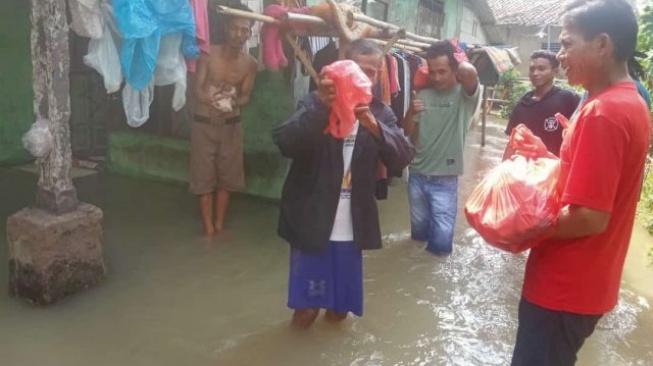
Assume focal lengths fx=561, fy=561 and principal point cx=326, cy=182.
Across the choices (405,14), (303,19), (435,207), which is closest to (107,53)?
(303,19)

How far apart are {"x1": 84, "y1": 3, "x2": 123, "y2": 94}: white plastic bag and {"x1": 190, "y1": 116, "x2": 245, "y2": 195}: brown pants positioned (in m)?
1.39

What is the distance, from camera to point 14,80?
672cm

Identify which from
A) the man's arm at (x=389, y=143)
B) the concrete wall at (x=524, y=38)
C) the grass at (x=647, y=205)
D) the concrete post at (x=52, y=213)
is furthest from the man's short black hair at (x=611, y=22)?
the concrete wall at (x=524, y=38)

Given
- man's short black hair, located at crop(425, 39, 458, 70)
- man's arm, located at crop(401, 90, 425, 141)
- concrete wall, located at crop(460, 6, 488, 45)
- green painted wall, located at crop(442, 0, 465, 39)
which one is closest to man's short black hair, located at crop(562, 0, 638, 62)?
man's short black hair, located at crop(425, 39, 458, 70)

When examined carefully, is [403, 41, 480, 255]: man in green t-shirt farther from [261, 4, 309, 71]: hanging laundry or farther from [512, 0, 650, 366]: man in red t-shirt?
[512, 0, 650, 366]: man in red t-shirt

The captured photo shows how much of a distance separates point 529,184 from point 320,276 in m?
1.61

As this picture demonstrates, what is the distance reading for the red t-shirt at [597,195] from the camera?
1.63 m

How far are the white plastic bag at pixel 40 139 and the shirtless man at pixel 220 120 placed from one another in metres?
1.53

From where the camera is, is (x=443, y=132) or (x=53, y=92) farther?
(x=443, y=132)

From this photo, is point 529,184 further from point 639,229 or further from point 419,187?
point 639,229

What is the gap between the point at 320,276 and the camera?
316cm

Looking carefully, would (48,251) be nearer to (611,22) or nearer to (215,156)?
(215,156)

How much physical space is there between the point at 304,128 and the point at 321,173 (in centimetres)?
28

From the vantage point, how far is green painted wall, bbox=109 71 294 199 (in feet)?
18.9
